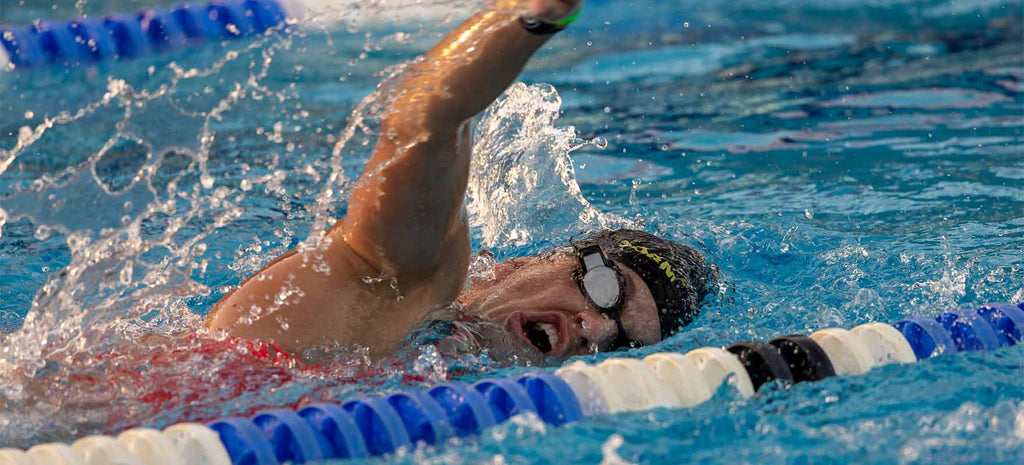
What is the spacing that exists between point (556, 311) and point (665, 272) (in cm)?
29

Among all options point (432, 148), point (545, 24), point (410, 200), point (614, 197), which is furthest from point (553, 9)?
point (614, 197)

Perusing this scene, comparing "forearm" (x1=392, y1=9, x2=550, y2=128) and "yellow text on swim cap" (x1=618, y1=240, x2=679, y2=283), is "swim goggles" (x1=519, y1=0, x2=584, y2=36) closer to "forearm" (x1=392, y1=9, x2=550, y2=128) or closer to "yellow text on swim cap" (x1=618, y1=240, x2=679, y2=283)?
"forearm" (x1=392, y1=9, x2=550, y2=128)

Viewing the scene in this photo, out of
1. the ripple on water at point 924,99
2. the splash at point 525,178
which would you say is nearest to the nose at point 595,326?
the splash at point 525,178

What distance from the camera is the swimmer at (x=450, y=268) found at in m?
1.88

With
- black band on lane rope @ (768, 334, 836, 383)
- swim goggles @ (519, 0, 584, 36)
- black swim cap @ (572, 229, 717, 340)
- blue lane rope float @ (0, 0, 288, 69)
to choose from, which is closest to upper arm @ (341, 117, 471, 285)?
swim goggles @ (519, 0, 584, 36)

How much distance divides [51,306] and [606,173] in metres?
2.50

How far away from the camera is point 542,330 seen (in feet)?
7.93

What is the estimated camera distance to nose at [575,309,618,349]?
2.41 meters

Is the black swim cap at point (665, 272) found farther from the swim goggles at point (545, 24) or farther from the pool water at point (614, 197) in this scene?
the swim goggles at point (545, 24)

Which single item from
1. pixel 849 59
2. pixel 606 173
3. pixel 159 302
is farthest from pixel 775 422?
pixel 849 59

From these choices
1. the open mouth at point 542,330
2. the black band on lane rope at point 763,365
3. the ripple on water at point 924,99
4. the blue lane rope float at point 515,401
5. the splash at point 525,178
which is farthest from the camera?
the ripple on water at point 924,99

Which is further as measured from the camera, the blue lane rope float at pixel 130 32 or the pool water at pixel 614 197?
the blue lane rope float at pixel 130 32

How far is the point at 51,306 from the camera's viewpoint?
2.14 meters

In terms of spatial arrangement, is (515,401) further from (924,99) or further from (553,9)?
(924,99)
